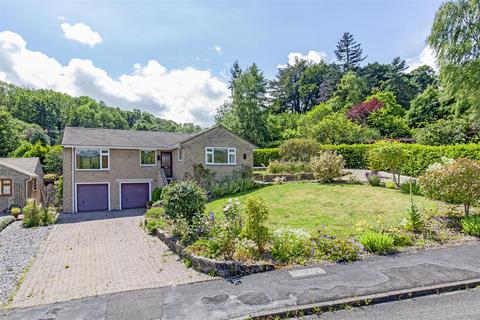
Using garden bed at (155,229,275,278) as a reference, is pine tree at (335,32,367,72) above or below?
above

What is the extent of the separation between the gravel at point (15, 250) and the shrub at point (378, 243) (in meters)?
9.82

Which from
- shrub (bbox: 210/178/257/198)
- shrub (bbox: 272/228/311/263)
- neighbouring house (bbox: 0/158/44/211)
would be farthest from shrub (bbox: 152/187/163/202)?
shrub (bbox: 272/228/311/263)

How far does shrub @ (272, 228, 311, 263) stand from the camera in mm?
8000

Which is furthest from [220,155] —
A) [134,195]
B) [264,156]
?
[264,156]

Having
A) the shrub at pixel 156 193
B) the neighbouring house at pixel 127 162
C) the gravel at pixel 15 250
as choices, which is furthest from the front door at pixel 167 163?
the gravel at pixel 15 250

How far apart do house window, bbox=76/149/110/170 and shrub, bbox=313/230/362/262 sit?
17845 mm

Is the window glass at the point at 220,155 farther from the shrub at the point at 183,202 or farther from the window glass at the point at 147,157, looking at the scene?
the shrub at the point at 183,202

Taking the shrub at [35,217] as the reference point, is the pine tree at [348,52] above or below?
above

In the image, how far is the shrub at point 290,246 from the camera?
8.00 meters

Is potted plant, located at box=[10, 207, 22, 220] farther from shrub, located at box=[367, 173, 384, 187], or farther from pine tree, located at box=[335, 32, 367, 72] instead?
pine tree, located at box=[335, 32, 367, 72]

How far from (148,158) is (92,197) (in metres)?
5.01

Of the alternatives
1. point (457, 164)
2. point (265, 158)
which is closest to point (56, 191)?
point (265, 158)

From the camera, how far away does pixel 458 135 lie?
979 inches

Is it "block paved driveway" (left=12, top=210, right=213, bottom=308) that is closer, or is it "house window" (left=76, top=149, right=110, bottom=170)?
"block paved driveway" (left=12, top=210, right=213, bottom=308)
